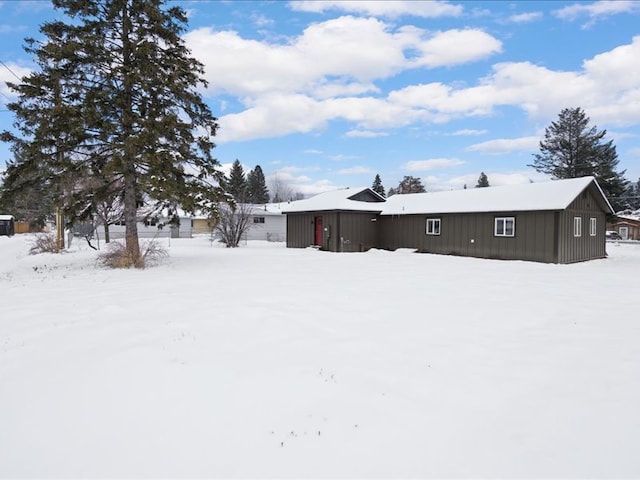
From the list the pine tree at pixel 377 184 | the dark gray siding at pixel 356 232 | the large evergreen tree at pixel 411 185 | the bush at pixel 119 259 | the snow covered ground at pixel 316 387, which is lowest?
the snow covered ground at pixel 316 387

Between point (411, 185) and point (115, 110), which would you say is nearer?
point (115, 110)

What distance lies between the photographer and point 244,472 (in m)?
2.74

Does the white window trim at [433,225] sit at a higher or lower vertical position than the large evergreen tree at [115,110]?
lower

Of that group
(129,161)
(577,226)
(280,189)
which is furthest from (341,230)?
(280,189)

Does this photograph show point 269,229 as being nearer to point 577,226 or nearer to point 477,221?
point 477,221

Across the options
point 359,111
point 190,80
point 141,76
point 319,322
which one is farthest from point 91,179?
point 359,111

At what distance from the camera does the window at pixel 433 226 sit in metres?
Answer: 20.7

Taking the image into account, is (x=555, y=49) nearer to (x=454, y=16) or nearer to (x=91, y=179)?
(x=454, y=16)

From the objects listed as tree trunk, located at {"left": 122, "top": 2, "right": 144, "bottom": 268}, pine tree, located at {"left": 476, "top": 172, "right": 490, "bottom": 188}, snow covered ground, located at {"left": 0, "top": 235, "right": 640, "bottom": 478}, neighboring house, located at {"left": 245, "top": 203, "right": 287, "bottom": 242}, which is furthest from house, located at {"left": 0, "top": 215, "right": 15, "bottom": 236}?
pine tree, located at {"left": 476, "top": 172, "right": 490, "bottom": 188}

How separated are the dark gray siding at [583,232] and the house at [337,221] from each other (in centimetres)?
947

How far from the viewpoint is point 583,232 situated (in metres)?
18.0

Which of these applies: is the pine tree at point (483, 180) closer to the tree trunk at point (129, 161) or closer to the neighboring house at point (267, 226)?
the neighboring house at point (267, 226)

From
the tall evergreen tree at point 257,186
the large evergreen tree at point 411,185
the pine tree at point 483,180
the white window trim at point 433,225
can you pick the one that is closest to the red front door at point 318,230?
the white window trim at point 433,225

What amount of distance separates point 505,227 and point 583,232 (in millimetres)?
3585
